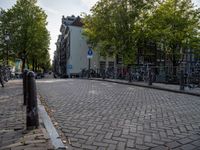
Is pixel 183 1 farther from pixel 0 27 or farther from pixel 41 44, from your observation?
pixel 0 27

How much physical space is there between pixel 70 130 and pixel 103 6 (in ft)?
86.8

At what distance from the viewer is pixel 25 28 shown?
118 feet

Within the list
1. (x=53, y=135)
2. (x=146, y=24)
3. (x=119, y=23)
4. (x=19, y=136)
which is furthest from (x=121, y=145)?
(x=146, y=24)

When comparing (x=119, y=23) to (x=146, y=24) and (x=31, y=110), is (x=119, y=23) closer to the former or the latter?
(x=146, y=24)

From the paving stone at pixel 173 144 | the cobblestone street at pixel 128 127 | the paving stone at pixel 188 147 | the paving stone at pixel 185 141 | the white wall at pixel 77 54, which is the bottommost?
the paving stone at pixel 188 147

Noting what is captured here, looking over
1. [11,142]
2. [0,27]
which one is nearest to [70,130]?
[11,142]

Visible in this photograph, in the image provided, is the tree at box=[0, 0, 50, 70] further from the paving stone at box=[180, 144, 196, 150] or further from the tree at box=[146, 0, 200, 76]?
the paving stone at box=[180, 144, 196, 150]

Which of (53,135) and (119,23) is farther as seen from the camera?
(119,23)

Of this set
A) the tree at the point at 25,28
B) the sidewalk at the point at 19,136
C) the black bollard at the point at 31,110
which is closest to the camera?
the sidewalk at the point at 19,136

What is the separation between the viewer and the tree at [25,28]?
3572 centimetres

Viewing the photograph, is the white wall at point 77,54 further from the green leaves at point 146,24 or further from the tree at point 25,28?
the green leaves at point 146,24

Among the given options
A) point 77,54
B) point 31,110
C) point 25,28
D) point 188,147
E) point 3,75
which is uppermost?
point 25,28

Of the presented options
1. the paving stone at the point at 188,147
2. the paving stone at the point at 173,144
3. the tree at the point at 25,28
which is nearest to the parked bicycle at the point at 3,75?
the paving stone at the point at 173,144

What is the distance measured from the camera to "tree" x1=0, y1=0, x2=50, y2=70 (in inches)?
1406
